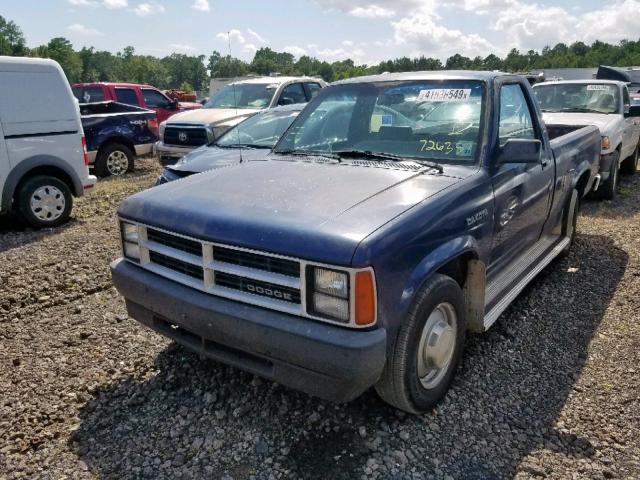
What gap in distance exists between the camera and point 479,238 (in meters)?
3.18

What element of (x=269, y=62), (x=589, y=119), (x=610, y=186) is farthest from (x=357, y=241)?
(x=269, y=62)

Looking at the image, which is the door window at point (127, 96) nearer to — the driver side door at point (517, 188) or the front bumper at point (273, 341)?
the driver side door at point (517, 188)

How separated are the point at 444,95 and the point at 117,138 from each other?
8.94m

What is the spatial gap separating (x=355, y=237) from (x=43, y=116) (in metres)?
6.12

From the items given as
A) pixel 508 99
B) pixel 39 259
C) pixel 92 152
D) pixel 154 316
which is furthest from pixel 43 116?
pixel 508 99

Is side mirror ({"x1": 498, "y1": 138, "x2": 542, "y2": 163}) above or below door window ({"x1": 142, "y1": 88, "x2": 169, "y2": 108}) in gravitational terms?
below

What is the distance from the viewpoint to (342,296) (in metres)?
2.37

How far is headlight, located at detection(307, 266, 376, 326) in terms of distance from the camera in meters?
2.33

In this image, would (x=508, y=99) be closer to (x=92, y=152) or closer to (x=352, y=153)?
(x=352, y=153)

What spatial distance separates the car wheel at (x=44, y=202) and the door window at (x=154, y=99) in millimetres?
7480

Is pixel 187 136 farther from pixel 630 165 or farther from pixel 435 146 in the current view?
pixel 630 165

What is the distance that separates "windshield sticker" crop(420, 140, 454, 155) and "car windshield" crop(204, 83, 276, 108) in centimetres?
762

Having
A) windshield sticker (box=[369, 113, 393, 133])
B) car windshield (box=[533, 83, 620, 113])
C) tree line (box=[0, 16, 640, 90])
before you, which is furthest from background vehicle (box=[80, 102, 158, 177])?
tree line (box=[0, 16, 640, 90])

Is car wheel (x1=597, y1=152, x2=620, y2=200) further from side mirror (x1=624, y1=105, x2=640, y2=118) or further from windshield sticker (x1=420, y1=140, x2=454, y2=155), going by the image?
windshield sticker (x1=420, y1=140, x2=454, y2=155)
